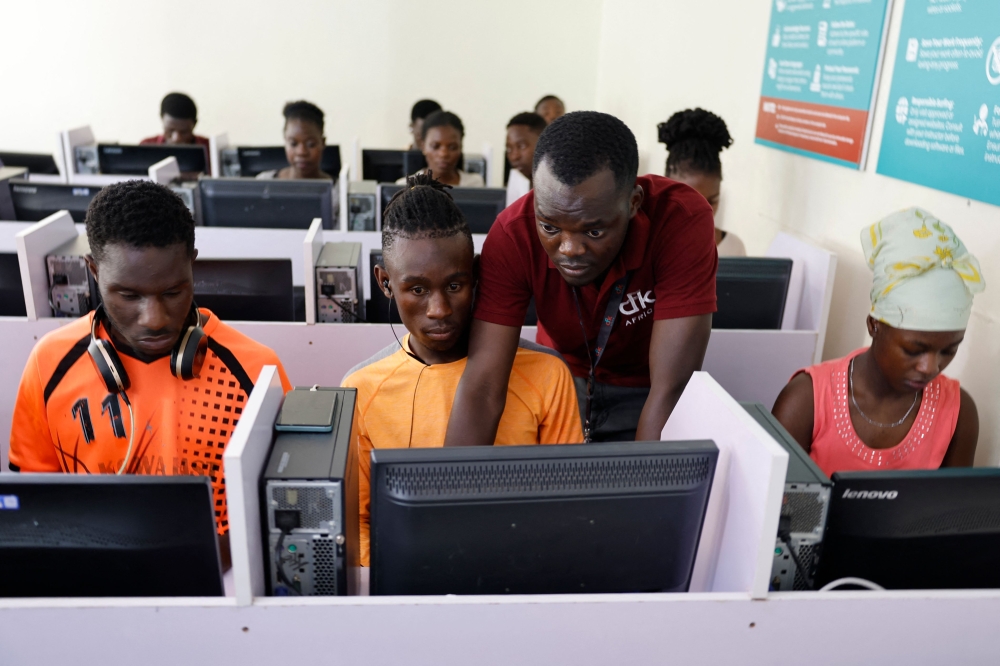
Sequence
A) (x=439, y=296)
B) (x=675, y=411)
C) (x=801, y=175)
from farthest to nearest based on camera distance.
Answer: (x=801, y=175)
(x=439, y=296)
(x=675, y=411)

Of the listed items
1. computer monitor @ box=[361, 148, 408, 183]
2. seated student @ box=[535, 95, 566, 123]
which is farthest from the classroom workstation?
seated student @ box=[535, 95, 566, 123]

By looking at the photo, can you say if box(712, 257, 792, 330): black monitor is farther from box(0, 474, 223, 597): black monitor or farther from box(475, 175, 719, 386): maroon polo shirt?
box(0, 474, 223, 597): black monitor

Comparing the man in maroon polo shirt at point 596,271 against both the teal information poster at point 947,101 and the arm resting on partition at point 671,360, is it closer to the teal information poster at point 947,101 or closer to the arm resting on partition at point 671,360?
the arm resting on partition at point 671,360

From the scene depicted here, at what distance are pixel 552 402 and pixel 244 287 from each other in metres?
0.89

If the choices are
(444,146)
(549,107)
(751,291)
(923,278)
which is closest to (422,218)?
(923,278)

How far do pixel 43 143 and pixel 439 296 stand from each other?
5965 mm

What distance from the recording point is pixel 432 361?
1.50m

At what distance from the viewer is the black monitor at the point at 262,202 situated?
8.32ft

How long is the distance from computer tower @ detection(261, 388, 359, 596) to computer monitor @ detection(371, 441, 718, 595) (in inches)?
1.7

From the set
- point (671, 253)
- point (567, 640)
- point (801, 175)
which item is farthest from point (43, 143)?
point (567, 640)

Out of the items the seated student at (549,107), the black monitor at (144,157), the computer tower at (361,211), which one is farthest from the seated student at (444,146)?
the seated student at (549,107)

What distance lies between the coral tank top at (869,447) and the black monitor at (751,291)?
55cm

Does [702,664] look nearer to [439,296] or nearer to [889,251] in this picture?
[439,296]

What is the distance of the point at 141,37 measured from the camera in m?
5.85
